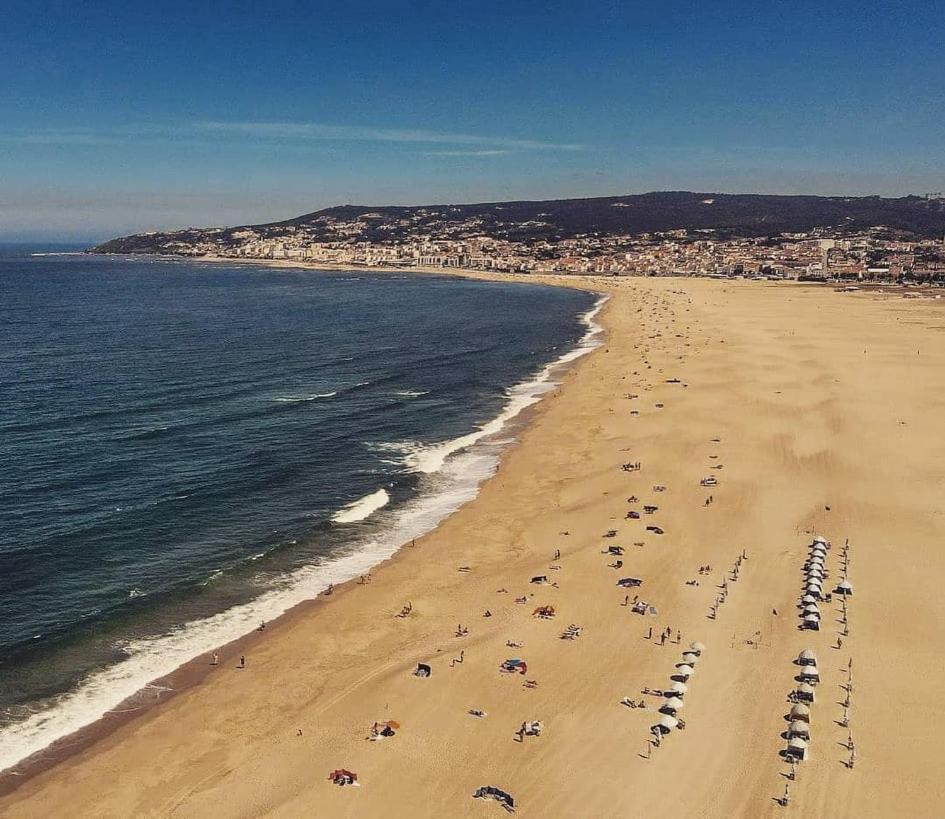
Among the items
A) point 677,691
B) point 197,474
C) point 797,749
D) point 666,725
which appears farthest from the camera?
point 197,474

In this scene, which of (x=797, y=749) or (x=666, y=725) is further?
(x=666, y=725)

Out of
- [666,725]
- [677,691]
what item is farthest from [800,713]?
[666,725]

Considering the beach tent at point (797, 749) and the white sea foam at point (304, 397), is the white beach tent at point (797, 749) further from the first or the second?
the white sea foam at point (304, 397)

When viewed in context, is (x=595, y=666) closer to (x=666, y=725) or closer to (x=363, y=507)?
(x=666, y=725)

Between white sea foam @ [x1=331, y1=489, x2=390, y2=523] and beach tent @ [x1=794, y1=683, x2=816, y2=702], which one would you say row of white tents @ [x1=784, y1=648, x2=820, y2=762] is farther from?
white sea foam @ [x1=331, y1=489, x2=390, y2=523]

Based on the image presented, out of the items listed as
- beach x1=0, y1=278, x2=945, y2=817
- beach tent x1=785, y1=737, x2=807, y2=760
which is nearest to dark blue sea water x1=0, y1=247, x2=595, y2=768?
beach x1=0, y1=278, x2=945, y2=817
